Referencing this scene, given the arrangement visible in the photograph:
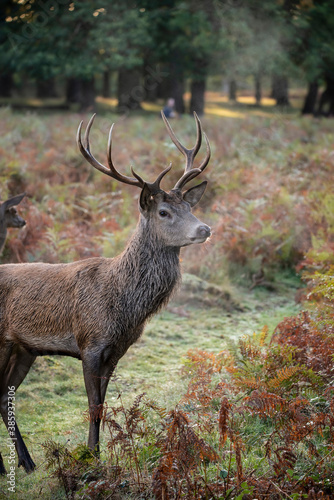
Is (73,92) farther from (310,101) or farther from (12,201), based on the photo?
(12,201)

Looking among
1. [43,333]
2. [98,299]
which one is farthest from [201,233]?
[43,333]

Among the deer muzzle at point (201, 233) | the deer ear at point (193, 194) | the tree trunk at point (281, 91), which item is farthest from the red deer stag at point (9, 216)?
the tree trunk at point (281, 91)

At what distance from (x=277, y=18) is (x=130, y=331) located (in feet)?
85.9

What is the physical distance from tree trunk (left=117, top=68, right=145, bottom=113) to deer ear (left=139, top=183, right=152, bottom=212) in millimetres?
26552

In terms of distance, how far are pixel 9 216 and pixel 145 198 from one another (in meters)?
3.76

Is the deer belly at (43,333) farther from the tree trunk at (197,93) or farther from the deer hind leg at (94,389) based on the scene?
the tree trunk at (197,93)

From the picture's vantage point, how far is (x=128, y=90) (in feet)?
105

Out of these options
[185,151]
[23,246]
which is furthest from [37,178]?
[185,151]

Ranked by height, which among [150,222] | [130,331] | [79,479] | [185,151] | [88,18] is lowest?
[79,479]

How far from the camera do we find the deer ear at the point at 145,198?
4.43 m

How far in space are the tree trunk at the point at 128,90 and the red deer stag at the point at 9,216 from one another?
23398 mm

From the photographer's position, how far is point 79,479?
393 cm

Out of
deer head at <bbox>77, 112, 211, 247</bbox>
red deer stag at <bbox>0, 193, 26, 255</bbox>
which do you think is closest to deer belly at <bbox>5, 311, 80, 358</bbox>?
deer head at <bbox>77, 112, 211, 247</bbox>

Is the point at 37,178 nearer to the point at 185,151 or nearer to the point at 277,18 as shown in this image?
the point at 185,151
